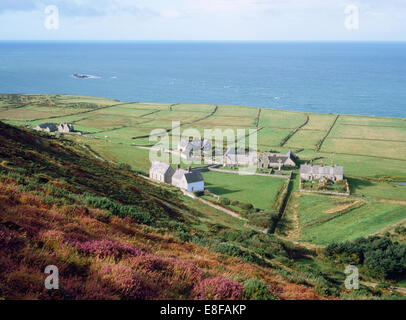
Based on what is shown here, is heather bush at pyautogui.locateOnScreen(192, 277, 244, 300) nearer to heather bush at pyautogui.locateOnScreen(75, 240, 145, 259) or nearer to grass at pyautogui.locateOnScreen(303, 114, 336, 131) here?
heather bush at pyautogui.locateOnScreen(75, 240, 145, 259)

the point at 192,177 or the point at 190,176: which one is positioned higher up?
the point at 190,176

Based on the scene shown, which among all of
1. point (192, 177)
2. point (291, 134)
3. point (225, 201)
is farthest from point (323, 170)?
point (291, 134)

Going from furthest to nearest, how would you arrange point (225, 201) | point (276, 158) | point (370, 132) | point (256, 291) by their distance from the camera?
point (370, 132) → point (276, 158) → point (225, 201) → point (256, 291)

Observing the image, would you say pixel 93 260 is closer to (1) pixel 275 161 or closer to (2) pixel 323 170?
(2) pixel 323 170

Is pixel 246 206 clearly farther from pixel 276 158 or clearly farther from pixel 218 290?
pixel 218 290

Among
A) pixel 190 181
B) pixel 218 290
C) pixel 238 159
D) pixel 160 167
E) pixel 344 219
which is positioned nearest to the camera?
pixel 218 290

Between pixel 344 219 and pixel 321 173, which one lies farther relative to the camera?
pixel 321 173

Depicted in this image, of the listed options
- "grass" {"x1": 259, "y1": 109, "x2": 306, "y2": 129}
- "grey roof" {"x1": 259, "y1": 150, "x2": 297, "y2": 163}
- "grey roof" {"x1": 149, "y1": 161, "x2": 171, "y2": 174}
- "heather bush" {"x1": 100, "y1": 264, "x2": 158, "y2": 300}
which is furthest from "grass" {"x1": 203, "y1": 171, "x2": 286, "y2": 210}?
"grass" {"x1": 259, "y1": 109, "x2": 306, "y2": 129}

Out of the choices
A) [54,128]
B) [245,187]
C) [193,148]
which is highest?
[54,128]
